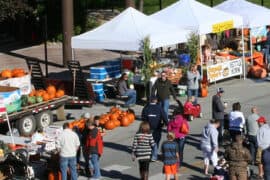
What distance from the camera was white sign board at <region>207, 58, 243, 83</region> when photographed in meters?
28.7

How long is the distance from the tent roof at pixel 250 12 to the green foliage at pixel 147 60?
7.27 m

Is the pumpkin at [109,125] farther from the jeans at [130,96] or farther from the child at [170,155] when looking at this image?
the child at [170,155]

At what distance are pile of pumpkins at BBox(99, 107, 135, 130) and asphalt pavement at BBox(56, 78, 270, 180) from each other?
0.19 meters

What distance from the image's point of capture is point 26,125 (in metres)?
22.0

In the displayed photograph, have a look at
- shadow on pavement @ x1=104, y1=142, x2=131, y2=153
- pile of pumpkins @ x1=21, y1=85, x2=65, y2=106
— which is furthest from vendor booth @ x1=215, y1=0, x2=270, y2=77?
shadow on pavement @ x1=104, y1=142, x2=131, y2=153

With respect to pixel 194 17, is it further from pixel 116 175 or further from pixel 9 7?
pixel 116 175

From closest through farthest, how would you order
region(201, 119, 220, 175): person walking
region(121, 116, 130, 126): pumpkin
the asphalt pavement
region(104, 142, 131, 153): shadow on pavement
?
region(201, 119, 220, 175): person walking → the asphalt pavement → region(104, 142, 131, 153): shadow on pavement → region(121, 116, 130, 126): pumpkin

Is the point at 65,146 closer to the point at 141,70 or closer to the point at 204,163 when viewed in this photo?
the point at 204,163

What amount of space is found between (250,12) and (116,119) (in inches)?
456

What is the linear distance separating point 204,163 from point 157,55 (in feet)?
41.0

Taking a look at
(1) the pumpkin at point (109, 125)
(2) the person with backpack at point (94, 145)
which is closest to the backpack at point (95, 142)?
(2) the person with backpack at point (94, 145)

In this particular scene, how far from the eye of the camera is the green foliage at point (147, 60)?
25438 millimetres

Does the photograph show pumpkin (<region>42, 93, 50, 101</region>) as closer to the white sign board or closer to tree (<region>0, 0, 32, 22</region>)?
the white sign board

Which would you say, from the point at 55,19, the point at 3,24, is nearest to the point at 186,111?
the point at 55,19
